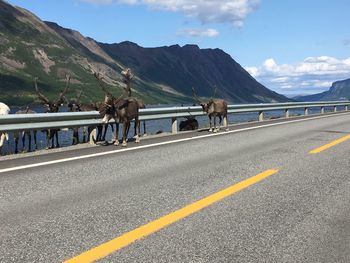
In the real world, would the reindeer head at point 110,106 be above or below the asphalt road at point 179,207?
above

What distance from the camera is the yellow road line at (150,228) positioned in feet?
11.9

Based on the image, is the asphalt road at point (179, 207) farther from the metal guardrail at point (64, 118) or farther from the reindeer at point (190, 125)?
the reindeer at point (190, 125)

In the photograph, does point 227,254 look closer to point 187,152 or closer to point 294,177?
point 294,177

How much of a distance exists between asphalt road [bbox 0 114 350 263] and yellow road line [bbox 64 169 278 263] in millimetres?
81

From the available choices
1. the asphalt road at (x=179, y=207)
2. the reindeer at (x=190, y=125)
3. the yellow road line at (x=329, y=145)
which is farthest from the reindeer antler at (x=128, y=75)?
the reindeer at (x=190, y=125)

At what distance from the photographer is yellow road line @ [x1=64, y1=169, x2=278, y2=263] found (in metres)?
3.63

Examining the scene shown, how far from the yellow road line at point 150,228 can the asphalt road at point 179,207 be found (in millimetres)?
81

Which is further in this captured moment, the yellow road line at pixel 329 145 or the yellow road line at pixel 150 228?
the yellow road line at pixel 329 145

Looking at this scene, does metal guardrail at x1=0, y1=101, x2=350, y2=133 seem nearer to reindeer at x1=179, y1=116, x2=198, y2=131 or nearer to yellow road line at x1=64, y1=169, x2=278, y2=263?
reindeer at x1=179, y1=116, x2=198, y2=131

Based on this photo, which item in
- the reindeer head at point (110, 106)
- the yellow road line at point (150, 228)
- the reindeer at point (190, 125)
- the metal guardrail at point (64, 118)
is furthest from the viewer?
the reindeer at point (190, 125)

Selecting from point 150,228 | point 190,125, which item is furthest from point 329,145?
point 190,125

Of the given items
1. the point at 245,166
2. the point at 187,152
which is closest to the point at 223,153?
the point at 187,152

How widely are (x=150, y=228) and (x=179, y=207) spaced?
0.86 meters

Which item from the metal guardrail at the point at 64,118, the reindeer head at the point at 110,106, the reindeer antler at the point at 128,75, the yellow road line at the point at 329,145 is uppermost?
the reindeer antler at the point at 128,75
